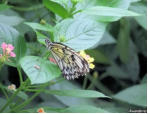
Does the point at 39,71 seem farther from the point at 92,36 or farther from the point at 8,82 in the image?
the point at 8,82

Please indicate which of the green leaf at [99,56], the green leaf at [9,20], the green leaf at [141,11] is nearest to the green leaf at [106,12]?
the green leaf at [9,20]

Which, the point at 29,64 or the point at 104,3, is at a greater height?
the point at 104,3

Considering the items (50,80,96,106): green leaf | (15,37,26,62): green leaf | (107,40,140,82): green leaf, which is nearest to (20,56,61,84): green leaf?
(15,37,26,62): green leaf

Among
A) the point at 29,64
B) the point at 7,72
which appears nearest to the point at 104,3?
the point at 29,64

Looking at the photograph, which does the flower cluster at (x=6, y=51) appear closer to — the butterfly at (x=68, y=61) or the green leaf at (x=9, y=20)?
the butterfly at (x=68, y=61)

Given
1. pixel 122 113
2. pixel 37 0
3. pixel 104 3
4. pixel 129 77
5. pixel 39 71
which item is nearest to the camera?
pixel 39 71

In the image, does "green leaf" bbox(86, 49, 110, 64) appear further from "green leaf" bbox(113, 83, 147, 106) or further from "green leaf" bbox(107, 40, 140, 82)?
"green leaf" bbox(113, 83, 147, 106)

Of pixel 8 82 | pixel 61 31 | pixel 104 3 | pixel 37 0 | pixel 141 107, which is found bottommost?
pixel 141 107
